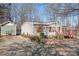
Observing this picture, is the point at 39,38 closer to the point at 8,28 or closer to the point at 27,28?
the point at 27,28

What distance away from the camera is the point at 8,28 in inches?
37.9

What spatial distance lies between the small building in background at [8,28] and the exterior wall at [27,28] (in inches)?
2.7

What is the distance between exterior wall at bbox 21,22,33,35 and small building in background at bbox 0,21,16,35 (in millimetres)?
67

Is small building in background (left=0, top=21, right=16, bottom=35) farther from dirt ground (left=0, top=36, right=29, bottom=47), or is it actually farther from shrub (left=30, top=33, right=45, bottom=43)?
shrub (left=30, top=33, right=45, bottom=43)

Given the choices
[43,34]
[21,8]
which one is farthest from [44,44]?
[21,8]

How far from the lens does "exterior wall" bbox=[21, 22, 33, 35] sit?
3.13 ft

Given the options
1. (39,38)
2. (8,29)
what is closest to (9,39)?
(8,29)

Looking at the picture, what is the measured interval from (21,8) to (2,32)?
23 centimetres

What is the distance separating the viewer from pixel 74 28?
0.96 metres

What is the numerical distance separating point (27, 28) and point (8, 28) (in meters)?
0.14

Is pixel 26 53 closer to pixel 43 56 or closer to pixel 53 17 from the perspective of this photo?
pixel 43 56

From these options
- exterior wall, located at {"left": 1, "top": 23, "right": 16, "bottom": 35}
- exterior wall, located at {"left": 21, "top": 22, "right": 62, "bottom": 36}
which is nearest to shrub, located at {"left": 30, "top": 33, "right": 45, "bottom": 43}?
exterior wall, located at {"left": 21, "top": 22, "right": 62, "bottom": 36}

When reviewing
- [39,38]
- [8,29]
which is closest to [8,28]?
[8,29]

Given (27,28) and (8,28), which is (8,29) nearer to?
(8,28)
